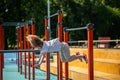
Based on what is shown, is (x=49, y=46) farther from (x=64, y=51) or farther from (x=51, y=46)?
(x=64, y=51)

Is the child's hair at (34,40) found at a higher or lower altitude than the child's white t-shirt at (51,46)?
higher

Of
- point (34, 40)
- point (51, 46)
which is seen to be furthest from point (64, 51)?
point (34, 40)

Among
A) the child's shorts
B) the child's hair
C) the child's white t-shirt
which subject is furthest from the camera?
the child's shorts

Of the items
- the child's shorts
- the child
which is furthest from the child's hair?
the child's shorts

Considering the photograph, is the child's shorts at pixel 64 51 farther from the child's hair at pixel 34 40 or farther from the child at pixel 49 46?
the child's hair at pixel 34 40

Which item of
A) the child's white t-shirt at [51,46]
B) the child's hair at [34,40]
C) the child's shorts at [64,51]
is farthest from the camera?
the child's shorts at [64,51]

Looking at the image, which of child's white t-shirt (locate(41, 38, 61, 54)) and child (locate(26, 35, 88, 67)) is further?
child's white t-shirt (locate(41, 38, 61, 54))

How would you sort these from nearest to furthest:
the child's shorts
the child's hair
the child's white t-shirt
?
1. the child's hair
2. the child's white t-shirt
3. the child's shorts

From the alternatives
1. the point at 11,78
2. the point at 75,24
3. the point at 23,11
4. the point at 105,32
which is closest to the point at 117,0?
the point at 105,32

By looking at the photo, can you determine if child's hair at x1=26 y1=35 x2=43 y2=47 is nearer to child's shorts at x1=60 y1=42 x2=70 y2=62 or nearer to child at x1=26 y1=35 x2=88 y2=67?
child at x1=26 y1=35 x2=88 y2=67

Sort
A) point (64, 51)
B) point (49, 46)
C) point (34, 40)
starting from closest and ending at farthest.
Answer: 1. point (34, 40)
2. point (49, 46)
3. point (64, 51)

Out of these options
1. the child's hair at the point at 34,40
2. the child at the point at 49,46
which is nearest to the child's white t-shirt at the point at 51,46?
the child at the point at 49,46

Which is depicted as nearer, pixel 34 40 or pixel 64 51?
pixel 34 40

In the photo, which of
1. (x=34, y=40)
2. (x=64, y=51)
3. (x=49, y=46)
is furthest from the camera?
(x=64, y=51)
